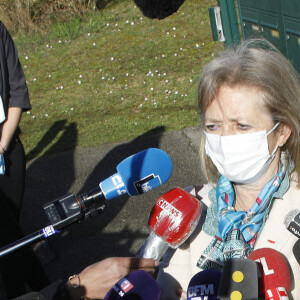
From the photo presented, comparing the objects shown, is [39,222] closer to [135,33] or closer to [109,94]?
[109,94]

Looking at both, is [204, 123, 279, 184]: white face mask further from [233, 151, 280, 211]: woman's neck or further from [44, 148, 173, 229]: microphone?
[44, 148, 173, 229]: microphone

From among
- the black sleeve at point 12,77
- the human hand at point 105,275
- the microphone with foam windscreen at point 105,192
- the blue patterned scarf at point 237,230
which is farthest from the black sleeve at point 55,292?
the black sleeve at point 12,77

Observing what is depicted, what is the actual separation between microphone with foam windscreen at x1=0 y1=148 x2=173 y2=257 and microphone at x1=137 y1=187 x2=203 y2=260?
0.12 metres

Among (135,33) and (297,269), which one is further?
(135,33)

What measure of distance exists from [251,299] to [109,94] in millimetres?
7012

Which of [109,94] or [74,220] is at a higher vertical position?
[74,220]

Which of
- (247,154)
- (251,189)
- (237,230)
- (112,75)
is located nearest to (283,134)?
(247,154)

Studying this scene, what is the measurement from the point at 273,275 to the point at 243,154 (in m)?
0.69

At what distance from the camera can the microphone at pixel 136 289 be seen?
1.88 metres

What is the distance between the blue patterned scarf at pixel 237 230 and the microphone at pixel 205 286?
0.89 feet

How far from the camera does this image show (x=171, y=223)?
2.31 m

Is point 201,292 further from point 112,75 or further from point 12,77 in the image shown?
point 112,75

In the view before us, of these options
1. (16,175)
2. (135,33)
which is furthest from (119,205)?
(135,33)

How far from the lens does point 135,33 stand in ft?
33.8
